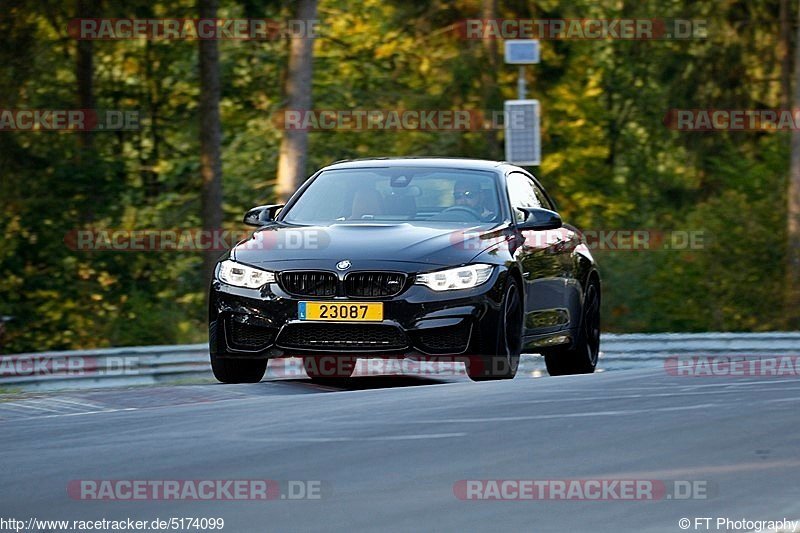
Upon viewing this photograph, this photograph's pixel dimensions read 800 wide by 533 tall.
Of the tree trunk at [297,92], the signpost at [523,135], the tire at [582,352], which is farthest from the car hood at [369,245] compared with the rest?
the tree trunk at [297,92]

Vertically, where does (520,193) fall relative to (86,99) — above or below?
above

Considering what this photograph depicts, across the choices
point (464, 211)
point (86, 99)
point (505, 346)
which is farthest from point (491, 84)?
point (505, 346)

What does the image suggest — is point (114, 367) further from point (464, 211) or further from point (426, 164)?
point (464, 211)

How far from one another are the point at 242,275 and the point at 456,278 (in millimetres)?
1458

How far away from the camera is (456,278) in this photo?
38.3ft

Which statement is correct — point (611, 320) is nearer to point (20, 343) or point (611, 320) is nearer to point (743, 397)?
point (20, 343)

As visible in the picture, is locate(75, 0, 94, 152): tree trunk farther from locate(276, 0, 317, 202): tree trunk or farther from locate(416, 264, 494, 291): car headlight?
locate(416, 264, 494, 291): car headlight

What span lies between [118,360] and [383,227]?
5.42m

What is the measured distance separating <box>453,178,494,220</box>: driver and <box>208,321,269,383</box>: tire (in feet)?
6.12

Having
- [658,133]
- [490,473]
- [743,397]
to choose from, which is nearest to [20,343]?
[658,133]

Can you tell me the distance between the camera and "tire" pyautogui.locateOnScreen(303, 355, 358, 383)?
13.1 metres

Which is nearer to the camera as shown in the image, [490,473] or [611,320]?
[490,473]

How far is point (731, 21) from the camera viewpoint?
39812 mm

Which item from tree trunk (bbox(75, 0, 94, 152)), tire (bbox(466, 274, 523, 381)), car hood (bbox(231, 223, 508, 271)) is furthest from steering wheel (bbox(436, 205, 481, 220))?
tree trunk (bbox(75, 0, 94, 152))
